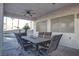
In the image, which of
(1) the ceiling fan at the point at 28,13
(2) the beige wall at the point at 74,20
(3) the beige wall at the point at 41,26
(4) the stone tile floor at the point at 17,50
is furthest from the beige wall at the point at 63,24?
(1) the ceiling fan at the point at 28,13

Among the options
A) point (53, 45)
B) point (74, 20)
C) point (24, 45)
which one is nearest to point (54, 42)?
point (53, 45)

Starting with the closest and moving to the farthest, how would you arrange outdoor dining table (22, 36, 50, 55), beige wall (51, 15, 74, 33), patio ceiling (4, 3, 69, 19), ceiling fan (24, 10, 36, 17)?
1. patio ceiling (4, 3, 69, 19)
2. ceiling fan (24, 10, 36, 17)
3. outdoor dining table (22, 36, 50, 55)
4. beige wall (51, 15, 74, 33)

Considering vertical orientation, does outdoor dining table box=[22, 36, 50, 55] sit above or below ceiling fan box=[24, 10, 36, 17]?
below

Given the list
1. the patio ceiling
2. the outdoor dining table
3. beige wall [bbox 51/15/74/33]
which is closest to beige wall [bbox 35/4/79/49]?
beige wall [bbox 51/15/74/33]

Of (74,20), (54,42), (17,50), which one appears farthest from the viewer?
(74,20)

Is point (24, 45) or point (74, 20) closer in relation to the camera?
point (24, 45)

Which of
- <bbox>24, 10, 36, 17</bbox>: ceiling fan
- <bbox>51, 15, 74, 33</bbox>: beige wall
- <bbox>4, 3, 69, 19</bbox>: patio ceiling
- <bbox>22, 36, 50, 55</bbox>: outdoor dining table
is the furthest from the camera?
<bbox>51, 15, 74, 33</bbox>: beige wall

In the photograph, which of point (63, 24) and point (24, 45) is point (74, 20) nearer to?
point (63, 24)

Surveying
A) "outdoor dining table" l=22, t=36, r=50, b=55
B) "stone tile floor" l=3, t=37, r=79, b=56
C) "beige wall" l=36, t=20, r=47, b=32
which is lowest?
"stone tile floor" l=3, t=37, r=79, b=56

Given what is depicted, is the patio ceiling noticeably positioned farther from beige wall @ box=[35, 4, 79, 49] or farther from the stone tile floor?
the stone tile floor

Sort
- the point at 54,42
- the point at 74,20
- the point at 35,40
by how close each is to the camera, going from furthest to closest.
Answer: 1. the point at 74,20
2. the point at 35,40
3. the point at 54,42

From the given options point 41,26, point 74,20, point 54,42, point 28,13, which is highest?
point 28,13

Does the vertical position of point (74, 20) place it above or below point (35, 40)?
above

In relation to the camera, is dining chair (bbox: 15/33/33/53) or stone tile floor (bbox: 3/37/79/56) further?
dining chair (bbox: 15/33/33/53)
